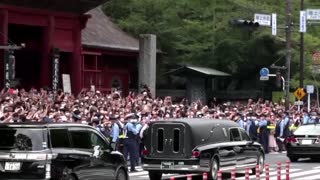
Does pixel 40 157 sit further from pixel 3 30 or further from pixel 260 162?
pixel 3 30

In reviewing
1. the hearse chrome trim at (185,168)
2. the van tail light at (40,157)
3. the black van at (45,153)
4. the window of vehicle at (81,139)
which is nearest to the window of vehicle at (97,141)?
the window of vehicle at (81,139)

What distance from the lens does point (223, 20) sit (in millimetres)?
46125

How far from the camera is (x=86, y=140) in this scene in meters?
15.9

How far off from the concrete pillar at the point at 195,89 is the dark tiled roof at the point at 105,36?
12.2 ft

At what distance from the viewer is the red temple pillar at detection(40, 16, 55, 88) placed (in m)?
34.9

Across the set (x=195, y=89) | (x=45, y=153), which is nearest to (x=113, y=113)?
(x=45, y=153)

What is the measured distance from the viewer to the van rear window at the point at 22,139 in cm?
1439

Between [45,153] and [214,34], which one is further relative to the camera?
[214,34]

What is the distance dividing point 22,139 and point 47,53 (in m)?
20.8

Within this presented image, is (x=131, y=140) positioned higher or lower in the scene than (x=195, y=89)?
lower

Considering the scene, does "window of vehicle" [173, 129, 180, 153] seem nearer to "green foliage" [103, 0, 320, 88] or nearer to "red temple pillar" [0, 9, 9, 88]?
"red temple pillar" [0, 9, 9, 88]

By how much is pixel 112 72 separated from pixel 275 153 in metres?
12.6

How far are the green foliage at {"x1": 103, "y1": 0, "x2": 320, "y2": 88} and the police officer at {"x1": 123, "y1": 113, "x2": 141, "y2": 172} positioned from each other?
863 inches

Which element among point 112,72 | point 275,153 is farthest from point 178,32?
point 275,153
